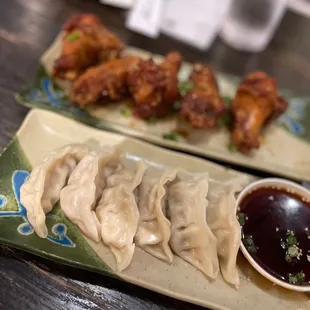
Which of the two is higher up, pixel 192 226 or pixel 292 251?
pixel 292 251

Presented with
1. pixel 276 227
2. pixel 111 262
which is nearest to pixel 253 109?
pixel 276 227

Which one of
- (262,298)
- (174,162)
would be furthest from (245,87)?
(262,298)

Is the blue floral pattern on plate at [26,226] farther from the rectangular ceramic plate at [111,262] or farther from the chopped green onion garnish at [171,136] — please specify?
the chopped green onion garnish at [171,136]

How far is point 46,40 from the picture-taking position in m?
4.57

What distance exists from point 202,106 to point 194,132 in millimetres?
271

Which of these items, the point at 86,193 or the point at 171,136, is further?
the point at 171,136

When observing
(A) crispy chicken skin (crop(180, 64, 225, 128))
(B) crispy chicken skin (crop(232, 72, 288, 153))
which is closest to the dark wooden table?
(B) crispy chicken skin (crop(232, 72, 288, 153))

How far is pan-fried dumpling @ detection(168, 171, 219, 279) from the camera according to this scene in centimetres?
272

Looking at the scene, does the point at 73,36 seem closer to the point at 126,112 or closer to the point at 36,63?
the point at 36,63

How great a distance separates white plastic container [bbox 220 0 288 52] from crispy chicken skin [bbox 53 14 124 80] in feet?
5.99

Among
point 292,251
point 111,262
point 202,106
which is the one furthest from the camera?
point 202,106

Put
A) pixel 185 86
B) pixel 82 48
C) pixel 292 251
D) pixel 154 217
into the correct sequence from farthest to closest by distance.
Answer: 1. pixel 185 86
2. pixel 82 48
3. pixel 154 217
4. pixel 292 251

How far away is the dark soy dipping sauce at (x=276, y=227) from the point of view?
8.87ft

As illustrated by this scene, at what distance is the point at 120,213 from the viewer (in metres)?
2.77
